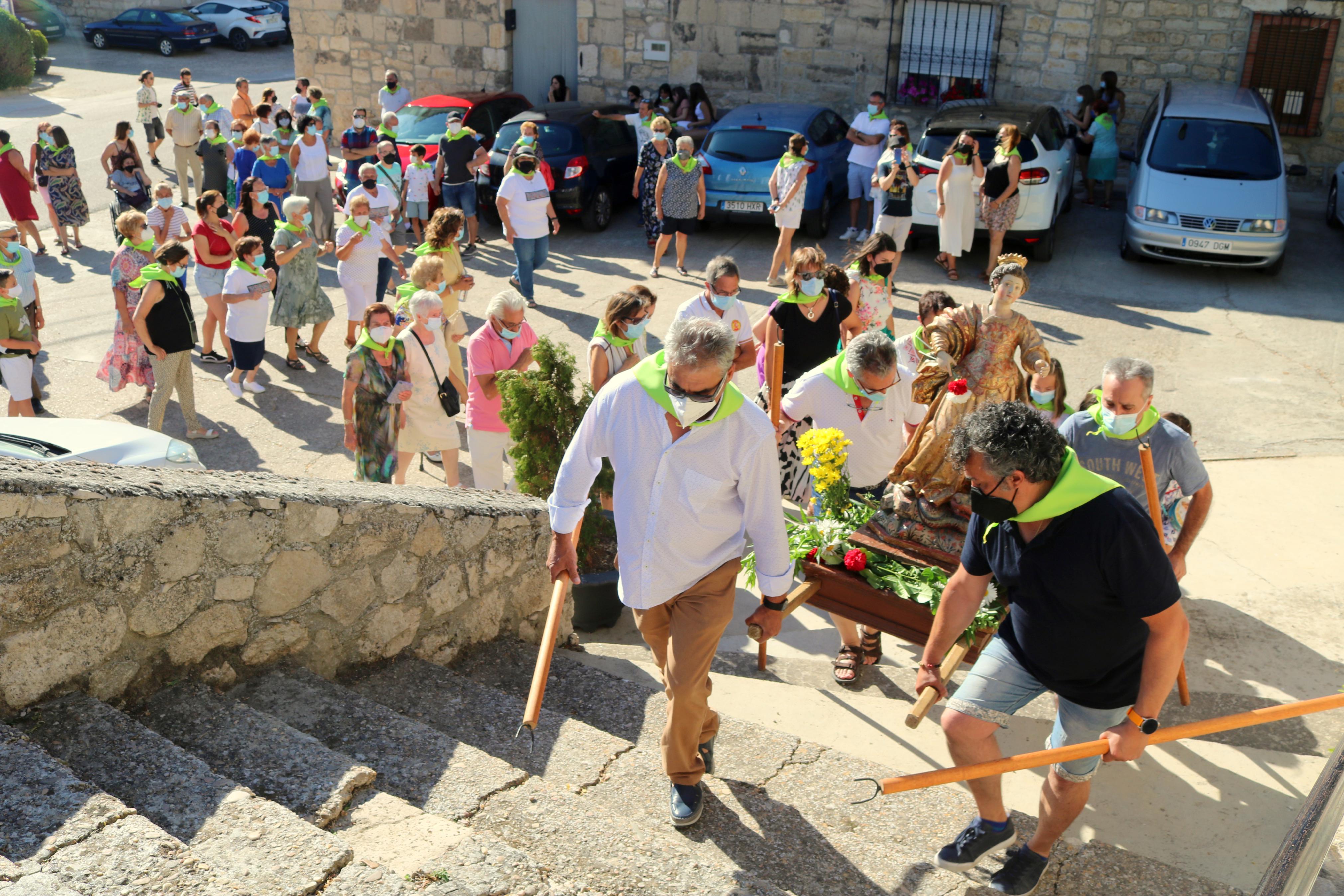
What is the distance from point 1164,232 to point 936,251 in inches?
104

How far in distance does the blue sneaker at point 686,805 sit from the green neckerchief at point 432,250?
6.05m

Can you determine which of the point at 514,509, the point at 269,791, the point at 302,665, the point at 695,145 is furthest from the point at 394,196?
the point at 269,791

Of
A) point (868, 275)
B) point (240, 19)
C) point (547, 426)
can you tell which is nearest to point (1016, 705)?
point (547, 426)

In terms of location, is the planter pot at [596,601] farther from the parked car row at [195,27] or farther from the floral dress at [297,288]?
the parked car row at [195,27]

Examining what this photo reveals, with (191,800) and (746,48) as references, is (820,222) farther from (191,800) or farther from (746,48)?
(191,800)

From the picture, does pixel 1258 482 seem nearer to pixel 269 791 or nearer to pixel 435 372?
pixel 435 372

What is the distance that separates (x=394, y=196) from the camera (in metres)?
11.9

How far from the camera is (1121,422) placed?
5.30m

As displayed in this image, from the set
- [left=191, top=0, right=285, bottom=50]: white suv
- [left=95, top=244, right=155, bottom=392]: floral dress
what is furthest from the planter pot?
[left=191, top=0, right=285, bottom=50]: white suv

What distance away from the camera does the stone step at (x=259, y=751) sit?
3.49 meters

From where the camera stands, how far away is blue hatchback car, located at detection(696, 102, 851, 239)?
14.1 metres

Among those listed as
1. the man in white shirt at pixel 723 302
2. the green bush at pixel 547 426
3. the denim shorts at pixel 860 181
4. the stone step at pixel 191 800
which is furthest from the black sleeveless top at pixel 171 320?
the denim shorts at pixel 860 181

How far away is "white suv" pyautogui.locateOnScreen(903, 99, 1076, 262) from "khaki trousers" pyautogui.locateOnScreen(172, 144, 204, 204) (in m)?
10.0

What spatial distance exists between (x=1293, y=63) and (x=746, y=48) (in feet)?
27.2
